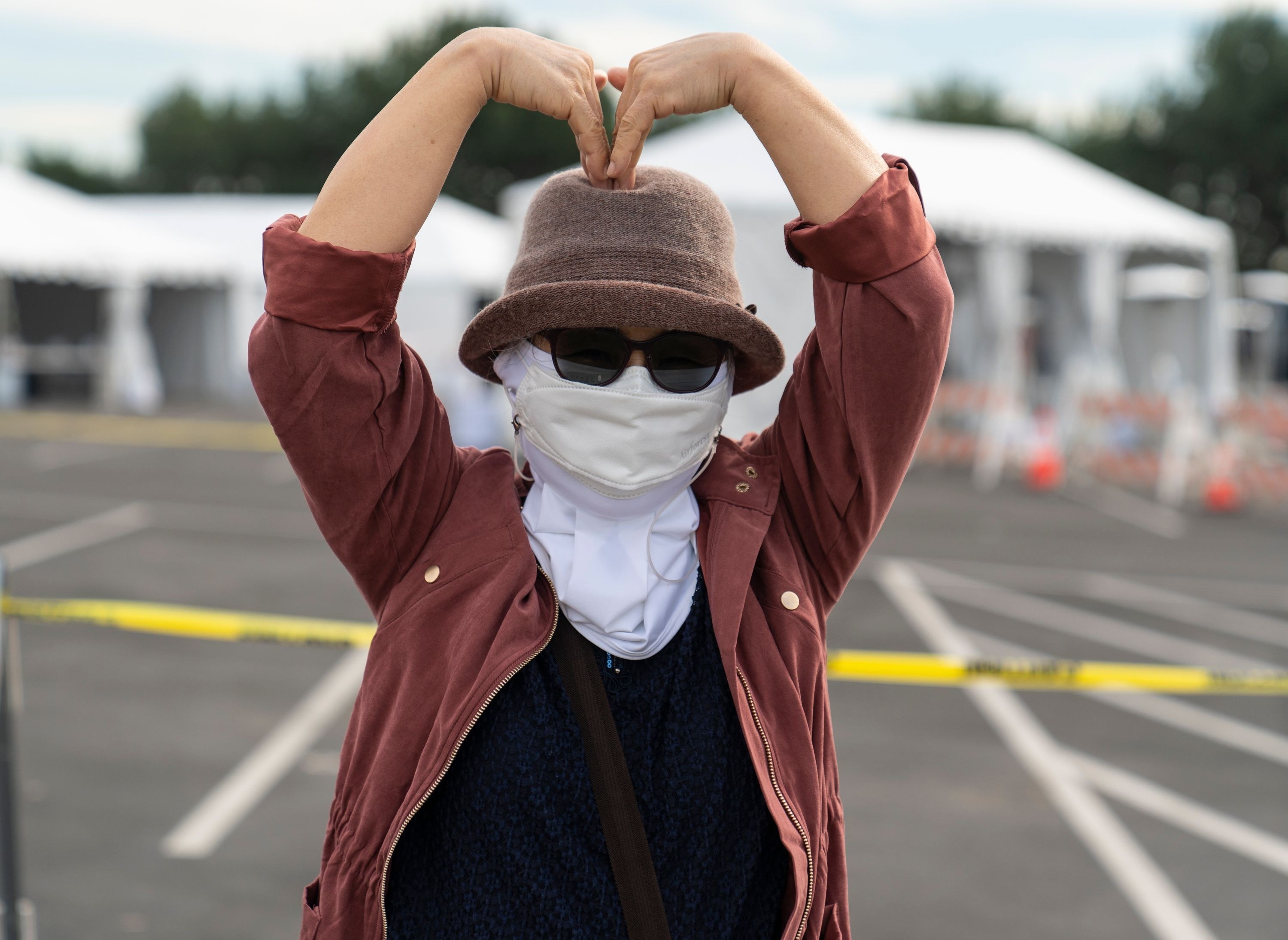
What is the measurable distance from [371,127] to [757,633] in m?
0.80

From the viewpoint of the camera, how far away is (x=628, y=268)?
1.48 m

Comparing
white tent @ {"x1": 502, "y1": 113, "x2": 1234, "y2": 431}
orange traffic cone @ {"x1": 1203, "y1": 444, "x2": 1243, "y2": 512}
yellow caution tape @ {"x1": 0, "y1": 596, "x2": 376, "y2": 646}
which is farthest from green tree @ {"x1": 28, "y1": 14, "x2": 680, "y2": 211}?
yellow caution tape @ {"x1": 0, "y1": 596, "x2": 376, "y2": 646}

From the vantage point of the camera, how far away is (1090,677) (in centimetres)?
292

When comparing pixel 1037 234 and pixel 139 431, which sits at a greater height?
pixel 1037 234

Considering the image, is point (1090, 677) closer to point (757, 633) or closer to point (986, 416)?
point (757, 633)

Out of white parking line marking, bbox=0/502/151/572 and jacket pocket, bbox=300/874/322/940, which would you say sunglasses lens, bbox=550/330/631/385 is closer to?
jacket pocket, bbox=300/874/322/940

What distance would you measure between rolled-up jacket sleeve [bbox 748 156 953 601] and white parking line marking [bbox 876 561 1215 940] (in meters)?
2.73

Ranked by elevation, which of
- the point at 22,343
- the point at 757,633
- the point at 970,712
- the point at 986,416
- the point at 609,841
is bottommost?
the point at 22,343

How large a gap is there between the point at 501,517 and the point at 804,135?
62cm

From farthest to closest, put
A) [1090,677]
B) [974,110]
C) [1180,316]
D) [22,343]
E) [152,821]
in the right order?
[974,110], [22,343], [1180,316], [152,821], [1090,677]

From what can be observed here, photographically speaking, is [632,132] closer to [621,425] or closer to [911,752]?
[621,425]

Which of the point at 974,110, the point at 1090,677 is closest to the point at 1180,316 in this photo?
the point at 1090,677

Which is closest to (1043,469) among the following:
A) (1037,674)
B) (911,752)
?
(911,752)

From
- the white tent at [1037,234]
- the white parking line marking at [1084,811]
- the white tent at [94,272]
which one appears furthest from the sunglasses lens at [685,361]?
the white tent at [94,272]
